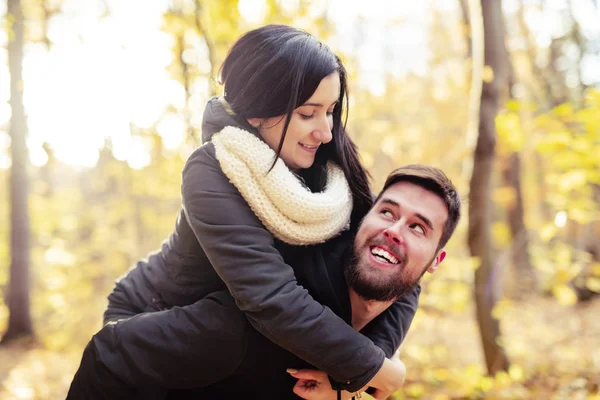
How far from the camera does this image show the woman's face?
193 centimetres

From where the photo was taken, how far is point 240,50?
199cm

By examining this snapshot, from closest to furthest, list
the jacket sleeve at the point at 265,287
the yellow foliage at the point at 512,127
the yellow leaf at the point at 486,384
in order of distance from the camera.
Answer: the jacket sleeve at the point at 265,287
the yellow foliage at the point at 512,127
the yellow leaf at the point at 486,384

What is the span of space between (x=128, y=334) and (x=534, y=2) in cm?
1378

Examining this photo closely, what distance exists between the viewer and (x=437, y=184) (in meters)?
2.12

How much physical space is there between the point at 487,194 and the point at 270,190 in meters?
3.45

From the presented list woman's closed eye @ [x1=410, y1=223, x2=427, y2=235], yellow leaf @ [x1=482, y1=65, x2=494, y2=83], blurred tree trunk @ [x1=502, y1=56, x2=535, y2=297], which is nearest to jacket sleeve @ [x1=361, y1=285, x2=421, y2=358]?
woman's closed eye @ [x1=410, y1=223, x2=427, y2=235]

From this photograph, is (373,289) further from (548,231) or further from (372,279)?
(548,231)

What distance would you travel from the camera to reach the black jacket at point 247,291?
1646 mm

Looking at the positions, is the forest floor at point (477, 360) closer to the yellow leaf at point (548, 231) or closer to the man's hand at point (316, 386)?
the yellow leaf at point (548, 231)

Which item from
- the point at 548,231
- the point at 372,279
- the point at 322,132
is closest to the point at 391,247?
the point at 372,279

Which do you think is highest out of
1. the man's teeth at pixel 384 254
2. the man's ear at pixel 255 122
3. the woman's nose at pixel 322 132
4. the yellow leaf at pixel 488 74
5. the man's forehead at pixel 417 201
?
the yellow leaf at pixel 488 74

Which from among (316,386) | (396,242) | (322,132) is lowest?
(316,386)

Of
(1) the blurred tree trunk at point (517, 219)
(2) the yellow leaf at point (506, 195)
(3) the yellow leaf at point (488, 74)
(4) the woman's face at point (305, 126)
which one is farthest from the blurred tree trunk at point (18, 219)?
(1) the blurred tree trunk at point (517, 219)

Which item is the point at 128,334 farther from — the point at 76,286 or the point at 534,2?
the point at 534,2
